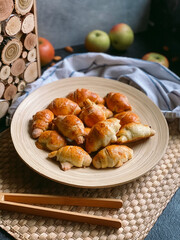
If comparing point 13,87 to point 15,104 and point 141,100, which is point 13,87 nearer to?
point 15,104

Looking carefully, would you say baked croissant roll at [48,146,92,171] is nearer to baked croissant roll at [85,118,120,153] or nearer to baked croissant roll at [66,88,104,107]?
baked croissant roll at [85,118,120,153]

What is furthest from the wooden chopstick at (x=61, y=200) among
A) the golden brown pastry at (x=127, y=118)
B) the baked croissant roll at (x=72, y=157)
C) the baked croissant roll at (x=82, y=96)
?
the baked croissant roll at (x=82, y=96)

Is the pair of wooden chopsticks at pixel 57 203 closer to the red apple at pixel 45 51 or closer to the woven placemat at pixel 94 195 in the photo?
the woven placemat at pixel 94 195

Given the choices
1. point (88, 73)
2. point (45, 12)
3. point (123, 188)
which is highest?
point (45, 12)

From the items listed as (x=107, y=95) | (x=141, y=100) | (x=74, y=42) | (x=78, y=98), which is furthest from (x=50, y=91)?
(x=74, y=42)

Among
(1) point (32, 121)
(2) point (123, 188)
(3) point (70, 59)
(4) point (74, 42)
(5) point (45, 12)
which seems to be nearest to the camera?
(2) point (123, 188)

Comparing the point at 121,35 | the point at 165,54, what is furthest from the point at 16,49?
the point at 165,54

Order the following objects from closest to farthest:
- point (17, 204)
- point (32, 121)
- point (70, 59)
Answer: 1. point (17, 204)
2. point (32, 121)
3. point (70, 59)

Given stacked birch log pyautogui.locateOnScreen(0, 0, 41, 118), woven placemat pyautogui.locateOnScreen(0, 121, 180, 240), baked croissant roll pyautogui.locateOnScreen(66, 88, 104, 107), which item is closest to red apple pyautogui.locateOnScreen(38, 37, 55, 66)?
stacked birch log pyautogui.locateOnScreen(0, 0, 41, 118)
